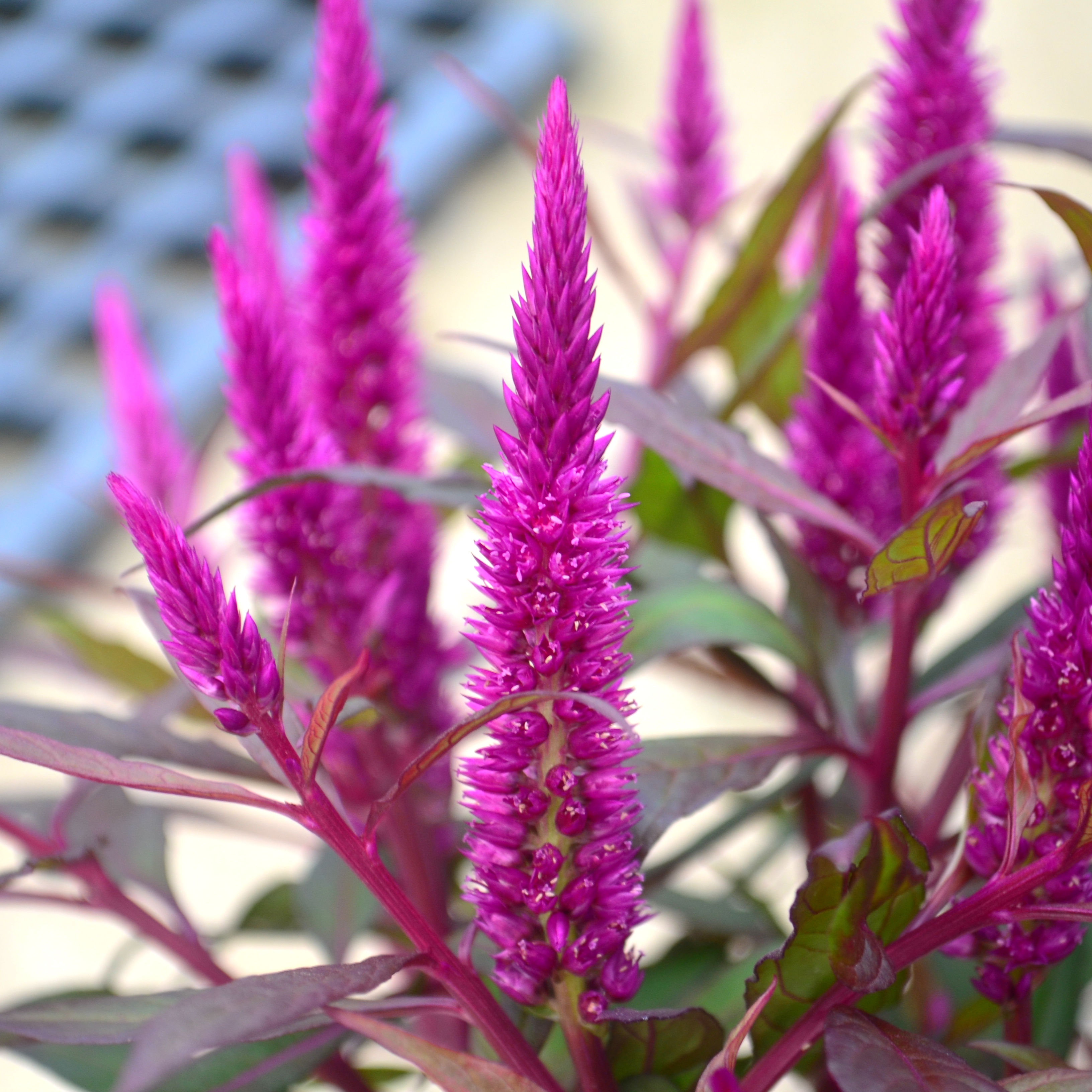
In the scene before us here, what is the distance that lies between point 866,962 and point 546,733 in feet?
0.23

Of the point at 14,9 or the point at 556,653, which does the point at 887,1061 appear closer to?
the point at 556,653

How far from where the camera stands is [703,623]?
1.01 feet

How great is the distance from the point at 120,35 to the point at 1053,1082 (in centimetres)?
158

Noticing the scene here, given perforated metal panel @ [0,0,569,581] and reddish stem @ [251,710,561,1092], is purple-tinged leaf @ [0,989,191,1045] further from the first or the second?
perforated metal panel @ [0,0,569,581]

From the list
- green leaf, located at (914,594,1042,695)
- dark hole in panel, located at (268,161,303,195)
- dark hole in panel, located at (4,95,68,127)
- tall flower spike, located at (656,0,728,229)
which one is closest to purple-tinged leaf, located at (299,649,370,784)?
green leaf, located at (914,594,1042,695)

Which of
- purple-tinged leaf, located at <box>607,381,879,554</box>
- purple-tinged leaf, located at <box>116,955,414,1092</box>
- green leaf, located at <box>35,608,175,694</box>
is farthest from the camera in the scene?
green leaf, located at <box>35,608,175,694</box>

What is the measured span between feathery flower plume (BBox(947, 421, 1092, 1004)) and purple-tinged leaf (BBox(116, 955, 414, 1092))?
0.38 ft

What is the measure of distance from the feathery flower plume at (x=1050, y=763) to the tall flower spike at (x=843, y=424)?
82mm

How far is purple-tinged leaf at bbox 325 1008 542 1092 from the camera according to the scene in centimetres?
21

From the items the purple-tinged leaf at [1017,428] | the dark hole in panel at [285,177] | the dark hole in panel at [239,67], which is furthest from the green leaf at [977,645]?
the dark hole in panel at [239,67]

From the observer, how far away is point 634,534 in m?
0.47

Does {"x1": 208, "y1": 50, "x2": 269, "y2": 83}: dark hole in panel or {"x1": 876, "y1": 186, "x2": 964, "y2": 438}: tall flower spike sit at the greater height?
{"x1": 208, "y1": 50, "x2": 269, "y2": 83}: dark hole in panel

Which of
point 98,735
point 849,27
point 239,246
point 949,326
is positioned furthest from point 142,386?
point 849,27

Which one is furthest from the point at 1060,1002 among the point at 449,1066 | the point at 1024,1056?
the point at 449,1066
